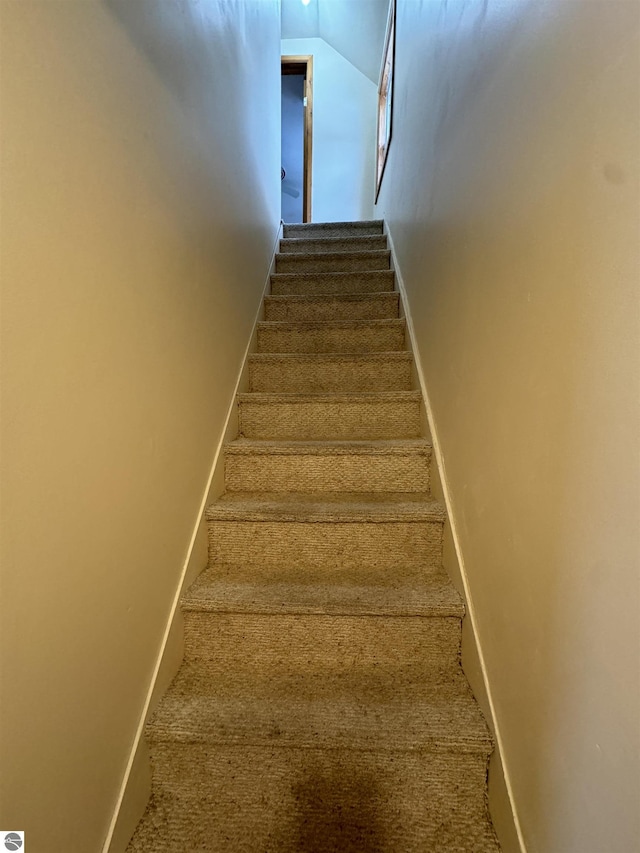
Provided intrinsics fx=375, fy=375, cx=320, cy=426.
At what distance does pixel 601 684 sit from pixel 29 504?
0.84 m

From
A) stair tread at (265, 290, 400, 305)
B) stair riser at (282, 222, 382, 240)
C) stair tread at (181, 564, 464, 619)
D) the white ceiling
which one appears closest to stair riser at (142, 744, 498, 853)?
stair tread at (181, 564, 464, 619)

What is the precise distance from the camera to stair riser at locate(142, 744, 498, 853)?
29.6 inches

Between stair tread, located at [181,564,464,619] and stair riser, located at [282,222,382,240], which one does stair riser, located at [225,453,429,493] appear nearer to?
stair tread, located at [181,564,464,619]

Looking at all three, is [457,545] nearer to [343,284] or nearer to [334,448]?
[334,448]

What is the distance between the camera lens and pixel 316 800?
31.5 inches

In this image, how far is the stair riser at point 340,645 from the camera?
100 centimetres

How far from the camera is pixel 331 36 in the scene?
147 inches

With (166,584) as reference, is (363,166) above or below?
above

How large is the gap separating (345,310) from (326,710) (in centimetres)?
184

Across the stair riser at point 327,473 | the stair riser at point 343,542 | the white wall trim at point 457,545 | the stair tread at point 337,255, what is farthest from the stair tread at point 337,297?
the stair riser at point 343,542

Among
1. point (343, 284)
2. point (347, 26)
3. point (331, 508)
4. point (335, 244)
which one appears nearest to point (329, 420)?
point (331, 508)

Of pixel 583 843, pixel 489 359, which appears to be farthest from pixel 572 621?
pixel 489 359

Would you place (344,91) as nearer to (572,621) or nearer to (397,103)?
(397,103)

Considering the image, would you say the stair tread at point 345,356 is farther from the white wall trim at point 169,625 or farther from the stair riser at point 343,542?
the stair riser at point 343,542
